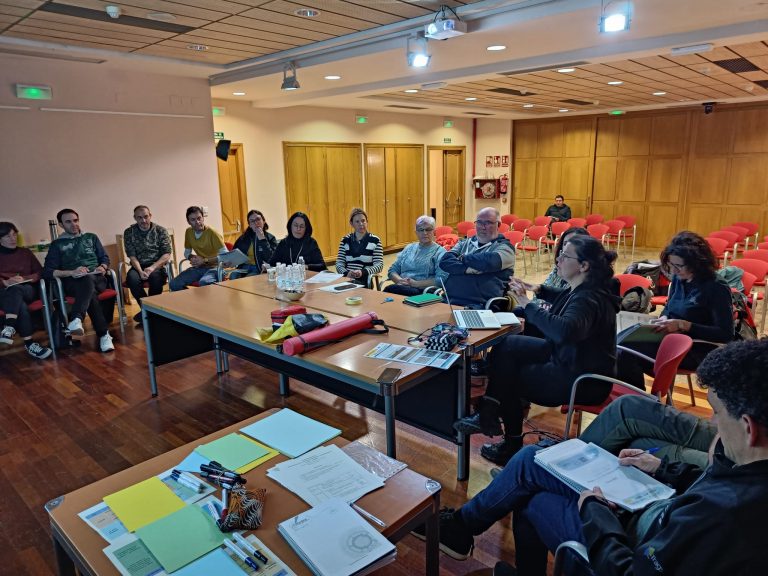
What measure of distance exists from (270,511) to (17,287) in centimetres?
462

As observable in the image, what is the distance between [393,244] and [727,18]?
743 centimetres

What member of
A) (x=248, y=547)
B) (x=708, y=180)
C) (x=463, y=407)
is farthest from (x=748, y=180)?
(x=248, y=547)

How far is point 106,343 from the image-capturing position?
4973 mm

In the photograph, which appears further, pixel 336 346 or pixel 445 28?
pixel 445 28

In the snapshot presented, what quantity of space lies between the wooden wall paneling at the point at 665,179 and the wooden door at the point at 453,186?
4049mm

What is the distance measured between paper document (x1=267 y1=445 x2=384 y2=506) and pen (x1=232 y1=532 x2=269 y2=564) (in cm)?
21

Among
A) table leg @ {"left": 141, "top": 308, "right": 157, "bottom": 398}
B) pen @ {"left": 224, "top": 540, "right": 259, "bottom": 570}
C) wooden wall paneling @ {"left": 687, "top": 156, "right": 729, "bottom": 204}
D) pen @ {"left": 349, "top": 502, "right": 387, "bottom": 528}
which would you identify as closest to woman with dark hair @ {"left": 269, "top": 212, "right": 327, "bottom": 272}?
table leg @ {"left": 141, "top": 308, "right": 157, "bottom": 398}

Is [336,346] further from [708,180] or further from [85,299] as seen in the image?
[708,180]

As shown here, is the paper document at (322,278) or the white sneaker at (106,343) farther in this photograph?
the white sneaker at (106,343)

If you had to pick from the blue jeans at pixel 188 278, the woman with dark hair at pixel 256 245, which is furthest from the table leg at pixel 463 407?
the blue jeans at pixel 188 278

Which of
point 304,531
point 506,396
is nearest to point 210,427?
point 506,396

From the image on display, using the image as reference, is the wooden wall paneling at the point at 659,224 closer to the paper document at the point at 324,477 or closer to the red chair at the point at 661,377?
the red chair at the point at 661,377

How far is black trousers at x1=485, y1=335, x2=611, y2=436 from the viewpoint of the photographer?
8.55 feet

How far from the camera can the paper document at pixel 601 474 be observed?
160cm
